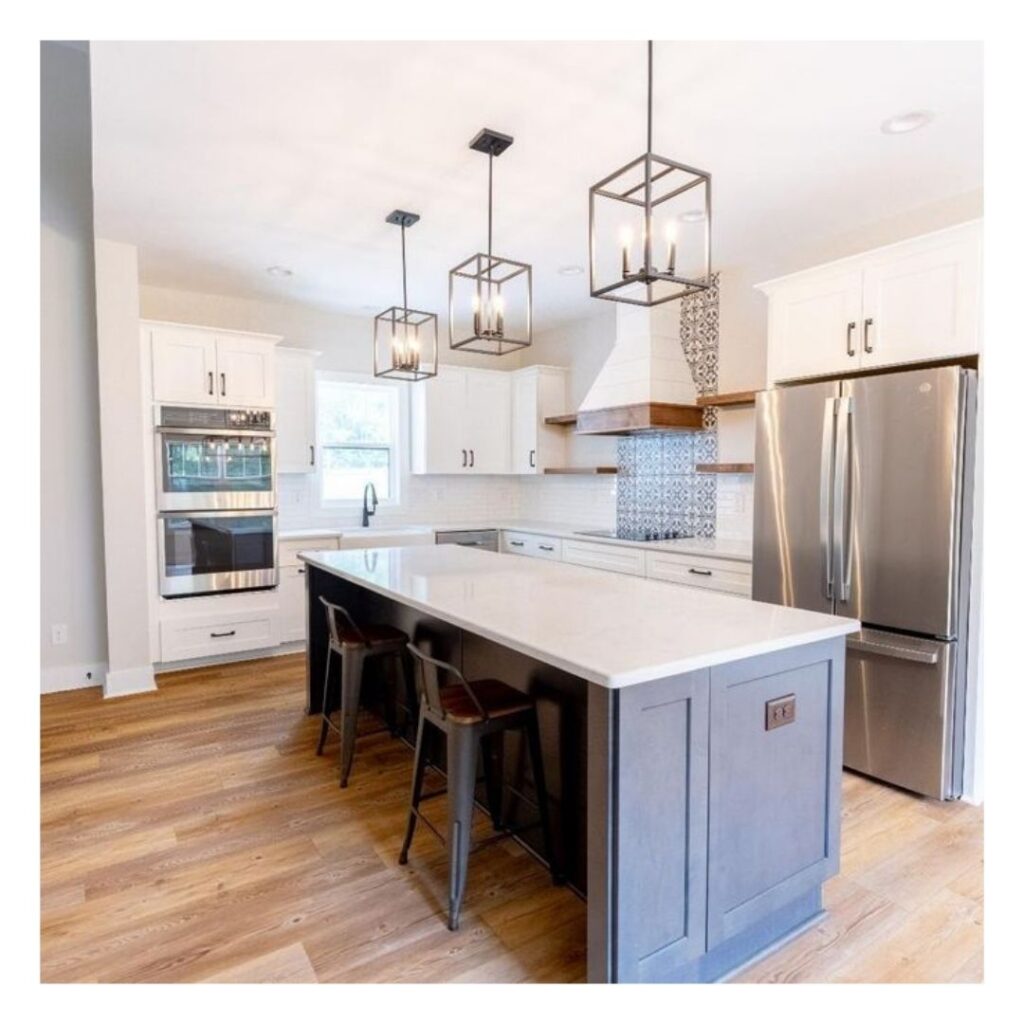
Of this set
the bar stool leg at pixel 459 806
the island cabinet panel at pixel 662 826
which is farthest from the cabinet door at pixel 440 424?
the island cabinet panel at pixel 662 826

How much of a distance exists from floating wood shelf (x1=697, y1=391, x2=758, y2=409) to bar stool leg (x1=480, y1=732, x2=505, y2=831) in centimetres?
255

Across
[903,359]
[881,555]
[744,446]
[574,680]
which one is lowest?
[574,680]

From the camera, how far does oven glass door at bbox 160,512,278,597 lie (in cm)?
430

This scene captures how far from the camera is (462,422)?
19.1 ft

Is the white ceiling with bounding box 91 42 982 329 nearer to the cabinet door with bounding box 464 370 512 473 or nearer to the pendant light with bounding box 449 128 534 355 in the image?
the pendant light with bounding box 449 128 534 355

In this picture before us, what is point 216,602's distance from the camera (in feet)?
14.8

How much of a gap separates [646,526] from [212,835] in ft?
11.9

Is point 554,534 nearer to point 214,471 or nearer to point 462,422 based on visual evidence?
point 462,422

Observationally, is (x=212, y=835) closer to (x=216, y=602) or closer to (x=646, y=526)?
(x=216, y=602)

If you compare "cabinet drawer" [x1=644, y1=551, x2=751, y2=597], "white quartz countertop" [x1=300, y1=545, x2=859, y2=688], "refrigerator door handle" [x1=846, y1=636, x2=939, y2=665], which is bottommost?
"refrigerator door handle" [x1=846, y1=636, x2=939, y2=665]

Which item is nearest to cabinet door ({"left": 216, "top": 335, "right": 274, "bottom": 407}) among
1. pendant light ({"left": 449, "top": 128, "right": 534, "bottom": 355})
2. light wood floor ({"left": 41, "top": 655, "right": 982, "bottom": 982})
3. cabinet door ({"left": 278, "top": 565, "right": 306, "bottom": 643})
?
cabinet door ({"left": 278, "top": 565, "right": 306, "bottom": 643})

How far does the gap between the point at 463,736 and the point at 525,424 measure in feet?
14.0

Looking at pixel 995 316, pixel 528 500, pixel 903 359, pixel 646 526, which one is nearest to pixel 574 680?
pixel 995 316

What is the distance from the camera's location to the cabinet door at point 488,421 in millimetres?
5863
